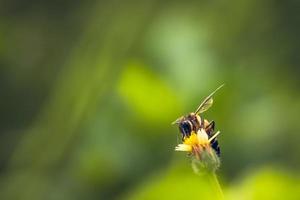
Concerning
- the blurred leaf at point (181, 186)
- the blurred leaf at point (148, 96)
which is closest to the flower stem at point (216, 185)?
the blurred leaf at point (181, 186)

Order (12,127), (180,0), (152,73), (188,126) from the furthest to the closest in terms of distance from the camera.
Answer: (12,127) < (180,0) < (152,73) < (188,126)

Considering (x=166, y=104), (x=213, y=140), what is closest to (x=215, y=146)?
(x=213, y=140)

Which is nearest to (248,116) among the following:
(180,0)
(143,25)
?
(143,25)

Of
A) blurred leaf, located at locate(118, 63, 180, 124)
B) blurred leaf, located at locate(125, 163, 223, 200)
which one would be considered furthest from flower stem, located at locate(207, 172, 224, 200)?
blurred leaf, located at locate(118, 63, 180, 124)

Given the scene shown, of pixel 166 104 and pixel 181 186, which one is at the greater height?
pixel 166 104

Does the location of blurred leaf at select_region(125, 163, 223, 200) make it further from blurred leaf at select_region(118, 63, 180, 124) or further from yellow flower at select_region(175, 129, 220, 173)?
blurred leaf at select_region(118, 63, 180, 124)

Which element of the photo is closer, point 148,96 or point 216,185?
point 216,185

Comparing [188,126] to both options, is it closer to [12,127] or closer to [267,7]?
[267,7]

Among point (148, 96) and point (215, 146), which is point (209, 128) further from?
point (148, 96)
